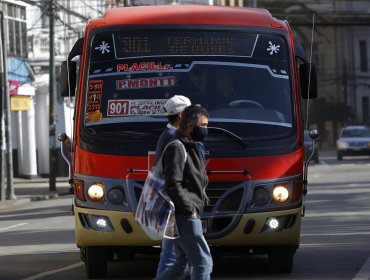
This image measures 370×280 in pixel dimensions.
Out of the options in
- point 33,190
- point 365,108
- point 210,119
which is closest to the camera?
point 210,119

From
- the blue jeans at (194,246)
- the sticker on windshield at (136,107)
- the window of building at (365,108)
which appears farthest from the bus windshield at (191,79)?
the window of building at (365,108)

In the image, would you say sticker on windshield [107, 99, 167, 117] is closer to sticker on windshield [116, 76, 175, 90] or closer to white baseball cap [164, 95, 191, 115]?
sticker on windshield [116, 76, 175, 90]

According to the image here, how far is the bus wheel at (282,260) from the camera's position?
1286 centimetres

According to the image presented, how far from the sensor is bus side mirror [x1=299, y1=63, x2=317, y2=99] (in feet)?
44.0

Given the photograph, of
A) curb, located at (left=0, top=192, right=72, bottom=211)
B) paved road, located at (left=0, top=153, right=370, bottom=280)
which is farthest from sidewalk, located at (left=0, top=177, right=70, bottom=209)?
paved road, located at (left=0, top=153, right=370, bottom=280)

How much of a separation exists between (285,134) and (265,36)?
1184mm

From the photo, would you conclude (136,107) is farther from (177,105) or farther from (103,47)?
(177,105)

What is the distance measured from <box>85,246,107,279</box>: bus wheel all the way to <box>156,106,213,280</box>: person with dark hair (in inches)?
121

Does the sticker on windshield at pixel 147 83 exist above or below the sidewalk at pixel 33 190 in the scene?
above

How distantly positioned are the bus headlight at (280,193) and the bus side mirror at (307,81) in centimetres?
149

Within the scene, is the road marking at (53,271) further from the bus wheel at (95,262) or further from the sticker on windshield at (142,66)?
the sticker on windshield at (142,66)

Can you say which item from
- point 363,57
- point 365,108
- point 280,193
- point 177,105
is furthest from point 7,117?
point 365,108

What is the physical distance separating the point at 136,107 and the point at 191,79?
0.67m

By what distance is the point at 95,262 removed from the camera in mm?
12703
